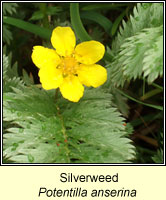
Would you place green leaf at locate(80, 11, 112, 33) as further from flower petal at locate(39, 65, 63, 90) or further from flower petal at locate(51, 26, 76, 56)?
flower petal at locate(39, 65, 63, 90)

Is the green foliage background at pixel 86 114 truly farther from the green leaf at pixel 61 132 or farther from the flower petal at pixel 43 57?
the flower petal at pixel 43 57

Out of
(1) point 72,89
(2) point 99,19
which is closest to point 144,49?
(1) point 72,89

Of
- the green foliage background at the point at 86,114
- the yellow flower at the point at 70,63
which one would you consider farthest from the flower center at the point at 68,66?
the green foliage background at the point at 86,114

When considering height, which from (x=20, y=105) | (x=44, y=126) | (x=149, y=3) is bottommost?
(x=44, y=126)

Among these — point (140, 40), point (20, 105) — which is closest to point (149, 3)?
point (140, 40)

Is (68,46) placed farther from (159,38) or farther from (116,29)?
(116,29)

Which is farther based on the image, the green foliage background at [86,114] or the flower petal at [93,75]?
the flower petal at [93,75]

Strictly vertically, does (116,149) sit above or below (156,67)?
below
